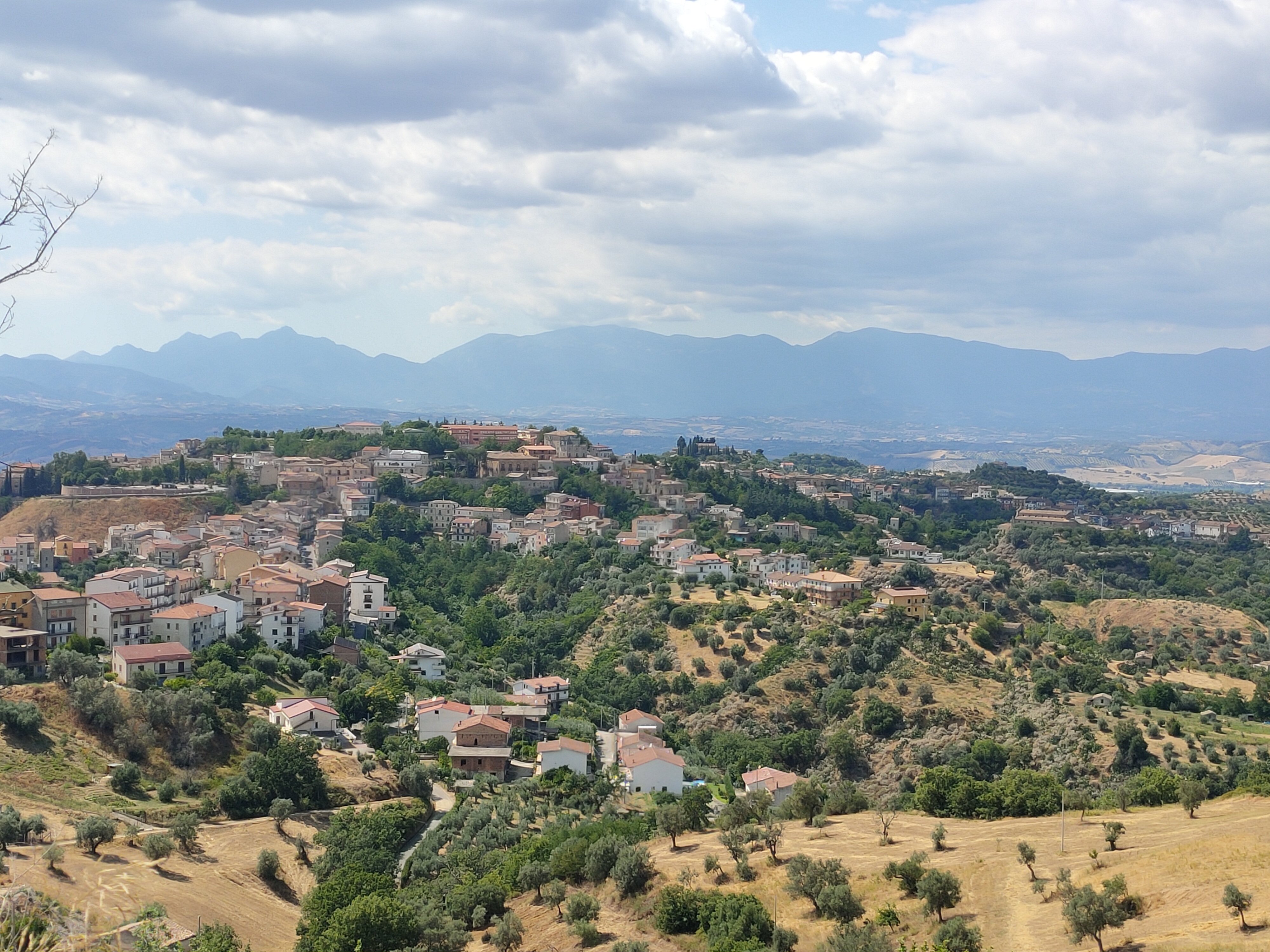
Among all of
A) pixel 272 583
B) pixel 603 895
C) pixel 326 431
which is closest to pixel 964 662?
pixel 603 895

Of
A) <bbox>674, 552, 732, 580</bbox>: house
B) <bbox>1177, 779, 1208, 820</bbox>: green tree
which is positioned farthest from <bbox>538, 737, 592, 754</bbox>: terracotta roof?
<bbox>674, 552, 732, 580</bbox>: house

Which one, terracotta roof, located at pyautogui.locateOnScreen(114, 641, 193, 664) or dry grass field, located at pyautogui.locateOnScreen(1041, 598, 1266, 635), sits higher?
terracotta roof, located at pyautogui.locateOnScreen(114, 641, 193, 664)

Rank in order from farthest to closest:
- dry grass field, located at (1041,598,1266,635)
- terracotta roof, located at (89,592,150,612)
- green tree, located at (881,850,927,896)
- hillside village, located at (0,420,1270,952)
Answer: dry grass field, located at (1041,598,1266,635) < terracotta roof, located at (89,592,150,612) < hillside village, located at (0,420,1270,952) < green tree, located at (881,850,927,896)

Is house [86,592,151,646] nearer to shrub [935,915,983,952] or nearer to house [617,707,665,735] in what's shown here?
house [617,707,665,735]

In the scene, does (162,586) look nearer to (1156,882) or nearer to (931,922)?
(931,922)

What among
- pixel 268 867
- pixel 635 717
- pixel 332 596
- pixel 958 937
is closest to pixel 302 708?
pixel 268 867

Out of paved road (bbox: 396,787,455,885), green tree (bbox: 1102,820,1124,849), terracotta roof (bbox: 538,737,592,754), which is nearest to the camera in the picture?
green tree (bbox: 1102,820,1124,849)

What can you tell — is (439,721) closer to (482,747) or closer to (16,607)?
(482,747)

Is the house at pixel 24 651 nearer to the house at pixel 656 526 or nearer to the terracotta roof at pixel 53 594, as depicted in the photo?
the terracotta roof at pixel 53 594
